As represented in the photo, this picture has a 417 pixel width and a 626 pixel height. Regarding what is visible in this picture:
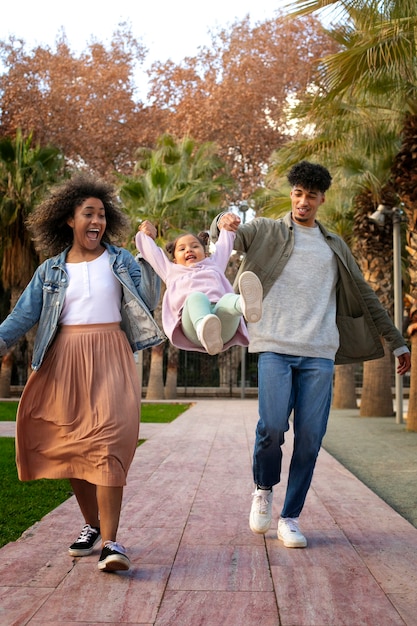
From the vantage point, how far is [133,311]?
453cm

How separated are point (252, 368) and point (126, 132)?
38.0 feet

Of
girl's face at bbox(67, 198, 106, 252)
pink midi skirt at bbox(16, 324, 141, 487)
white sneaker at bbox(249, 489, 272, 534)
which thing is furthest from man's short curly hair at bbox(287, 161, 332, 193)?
white sneaker at bbox(249, 489, 272, 534)

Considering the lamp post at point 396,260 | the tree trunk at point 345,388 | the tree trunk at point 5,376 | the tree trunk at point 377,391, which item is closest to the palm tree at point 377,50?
the lamp post at point 396,260

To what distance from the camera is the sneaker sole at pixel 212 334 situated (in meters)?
4.03

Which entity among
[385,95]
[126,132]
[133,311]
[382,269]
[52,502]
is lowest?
[52,502]

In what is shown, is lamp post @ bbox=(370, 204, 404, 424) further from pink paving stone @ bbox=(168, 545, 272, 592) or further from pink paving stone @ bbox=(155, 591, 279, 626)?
pink paving stone @ bbox=(155, 591, 279, 626)

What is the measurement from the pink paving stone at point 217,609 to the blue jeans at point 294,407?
3.85ft

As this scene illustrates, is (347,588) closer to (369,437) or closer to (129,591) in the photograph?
(129,591)

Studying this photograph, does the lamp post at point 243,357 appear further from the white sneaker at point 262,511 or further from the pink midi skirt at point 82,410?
the pink midi skirt at point 82,410

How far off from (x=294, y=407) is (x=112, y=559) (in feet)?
4.90

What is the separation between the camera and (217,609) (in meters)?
3.52

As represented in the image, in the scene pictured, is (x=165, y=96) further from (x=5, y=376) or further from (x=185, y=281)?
(x=185, y=281)

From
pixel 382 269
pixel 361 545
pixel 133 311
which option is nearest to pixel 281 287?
pixel 133 311

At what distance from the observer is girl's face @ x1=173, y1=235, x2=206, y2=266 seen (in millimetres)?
4652
